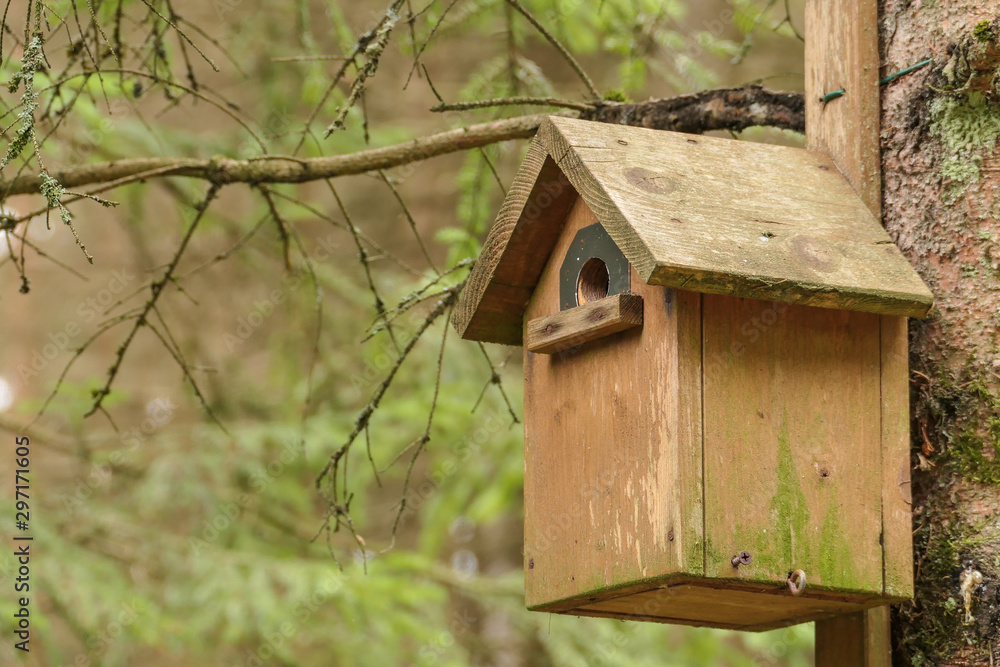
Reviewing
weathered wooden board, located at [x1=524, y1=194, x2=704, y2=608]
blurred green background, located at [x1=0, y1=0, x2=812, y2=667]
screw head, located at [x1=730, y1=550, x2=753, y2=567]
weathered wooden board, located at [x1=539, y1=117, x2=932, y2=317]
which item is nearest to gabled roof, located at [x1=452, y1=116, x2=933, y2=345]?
weathered wooden board, located at [x1=539, y1=117, x2=932, y2=317]

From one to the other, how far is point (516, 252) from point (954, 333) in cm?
96

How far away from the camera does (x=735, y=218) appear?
2027 millimetres

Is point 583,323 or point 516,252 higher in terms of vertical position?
point 516,252

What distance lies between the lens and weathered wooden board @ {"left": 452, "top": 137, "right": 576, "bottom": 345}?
7.66 feet

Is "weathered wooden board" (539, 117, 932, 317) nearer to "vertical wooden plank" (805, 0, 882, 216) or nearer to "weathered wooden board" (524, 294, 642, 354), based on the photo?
"vertical wooden plank" (805, 0, 882, 216)

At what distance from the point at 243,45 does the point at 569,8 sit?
2.58 metres

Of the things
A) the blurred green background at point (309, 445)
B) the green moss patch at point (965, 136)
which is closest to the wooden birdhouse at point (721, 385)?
the green moss patch at point (965, 136)

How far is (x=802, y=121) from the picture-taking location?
258 centimetres

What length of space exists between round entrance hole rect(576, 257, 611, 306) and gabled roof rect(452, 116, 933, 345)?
5.9 inches

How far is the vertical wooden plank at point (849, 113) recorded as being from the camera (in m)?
2.23

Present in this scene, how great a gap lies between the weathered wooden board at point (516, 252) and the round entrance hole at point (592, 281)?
144mm

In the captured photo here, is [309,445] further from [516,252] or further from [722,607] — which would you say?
[722,607]

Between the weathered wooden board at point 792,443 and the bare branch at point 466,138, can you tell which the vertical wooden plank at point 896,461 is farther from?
the bare branch at point 466,138

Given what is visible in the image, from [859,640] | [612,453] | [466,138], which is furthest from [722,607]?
[466,138]
